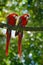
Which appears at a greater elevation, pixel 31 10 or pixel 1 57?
pixel 31 10

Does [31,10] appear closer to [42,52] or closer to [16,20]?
[42,52]

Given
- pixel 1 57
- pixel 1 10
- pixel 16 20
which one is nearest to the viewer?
pixel 16 20

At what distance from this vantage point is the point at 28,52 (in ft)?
23.2

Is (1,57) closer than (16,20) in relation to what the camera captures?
No

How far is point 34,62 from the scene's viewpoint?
23.5 feet

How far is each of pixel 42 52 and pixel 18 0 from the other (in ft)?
5.09

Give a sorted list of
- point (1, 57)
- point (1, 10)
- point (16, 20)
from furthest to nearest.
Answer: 1. point (1, 10)
2. point (1, 57)
3. point (16, 20)

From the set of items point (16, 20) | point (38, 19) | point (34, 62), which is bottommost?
point (34, 62)

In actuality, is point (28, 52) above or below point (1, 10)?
below

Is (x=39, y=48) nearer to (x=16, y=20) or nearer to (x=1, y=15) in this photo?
(x=1, y=15)

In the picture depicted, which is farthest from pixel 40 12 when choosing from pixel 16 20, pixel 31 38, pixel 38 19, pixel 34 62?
pixel 16 20

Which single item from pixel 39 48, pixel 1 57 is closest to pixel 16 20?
pixel 1 57

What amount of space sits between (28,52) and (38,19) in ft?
3.01

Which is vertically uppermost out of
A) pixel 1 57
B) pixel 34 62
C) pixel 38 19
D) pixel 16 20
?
pixel 16 20
